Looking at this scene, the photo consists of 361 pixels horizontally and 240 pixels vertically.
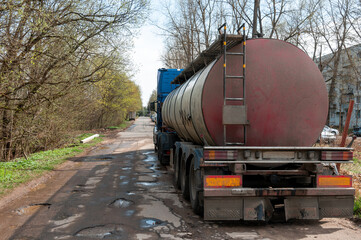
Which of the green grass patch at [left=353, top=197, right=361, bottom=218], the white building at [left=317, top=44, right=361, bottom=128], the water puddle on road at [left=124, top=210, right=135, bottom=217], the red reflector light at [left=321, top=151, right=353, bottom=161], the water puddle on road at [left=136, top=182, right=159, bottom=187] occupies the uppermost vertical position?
the white building at [left=317, top=44, right=361, bottom=128]

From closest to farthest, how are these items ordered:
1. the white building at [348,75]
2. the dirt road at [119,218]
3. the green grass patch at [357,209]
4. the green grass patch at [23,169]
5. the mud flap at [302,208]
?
the dirt road at [119,218]
the mud flap at [302,208]
the green grass patch at [357,209]
the green grass patch at [23,169]
the white building at [348,75]

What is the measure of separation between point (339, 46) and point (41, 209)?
91.3 feet

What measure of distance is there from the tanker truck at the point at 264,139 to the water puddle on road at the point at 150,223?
768 mm

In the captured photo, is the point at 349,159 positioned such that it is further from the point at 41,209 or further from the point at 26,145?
the point at 26,145

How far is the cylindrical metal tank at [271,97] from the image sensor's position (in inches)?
211

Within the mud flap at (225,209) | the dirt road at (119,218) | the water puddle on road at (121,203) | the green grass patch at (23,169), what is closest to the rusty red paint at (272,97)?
the mud flap at (225,209)

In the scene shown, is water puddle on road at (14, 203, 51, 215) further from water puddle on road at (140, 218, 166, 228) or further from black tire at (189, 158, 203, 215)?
black tire at (189, 158, 203, 215)

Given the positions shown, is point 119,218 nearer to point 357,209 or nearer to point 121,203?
point 121,203

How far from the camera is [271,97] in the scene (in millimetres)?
5391

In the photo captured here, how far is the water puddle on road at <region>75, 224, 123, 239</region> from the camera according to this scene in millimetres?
4617

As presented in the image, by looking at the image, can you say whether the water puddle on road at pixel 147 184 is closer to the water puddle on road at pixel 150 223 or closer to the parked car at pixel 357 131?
the water puddle on road at pixel 150 223

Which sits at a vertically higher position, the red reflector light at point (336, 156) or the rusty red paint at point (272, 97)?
the rusty red paint at point (272, 97)

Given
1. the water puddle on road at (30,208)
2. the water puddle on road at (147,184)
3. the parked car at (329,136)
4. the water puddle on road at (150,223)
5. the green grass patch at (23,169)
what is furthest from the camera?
the parked car at (329,136)

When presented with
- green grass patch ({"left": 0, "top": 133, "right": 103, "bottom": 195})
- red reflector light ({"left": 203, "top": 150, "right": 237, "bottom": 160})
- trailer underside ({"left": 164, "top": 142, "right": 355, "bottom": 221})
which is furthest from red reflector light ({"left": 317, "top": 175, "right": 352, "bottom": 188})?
green grass patch ({"left": 0, "top": 133, "right": 103, "bottom": 195})
